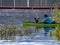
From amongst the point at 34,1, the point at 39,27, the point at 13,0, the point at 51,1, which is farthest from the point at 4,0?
the point at 39,27

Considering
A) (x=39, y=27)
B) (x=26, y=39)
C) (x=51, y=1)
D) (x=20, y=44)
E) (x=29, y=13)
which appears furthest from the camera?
(x=51, y=1)

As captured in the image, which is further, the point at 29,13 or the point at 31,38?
the point at 29,13

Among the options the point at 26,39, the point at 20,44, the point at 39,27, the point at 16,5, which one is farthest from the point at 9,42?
the point at 16,5

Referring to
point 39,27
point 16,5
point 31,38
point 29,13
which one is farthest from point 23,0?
point 31,38

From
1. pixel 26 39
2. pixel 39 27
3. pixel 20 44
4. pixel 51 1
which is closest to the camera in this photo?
pixel 20 44

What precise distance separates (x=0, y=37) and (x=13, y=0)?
14674mm

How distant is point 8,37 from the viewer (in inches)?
281

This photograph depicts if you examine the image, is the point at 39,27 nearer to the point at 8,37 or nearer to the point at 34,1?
the point at 8,37

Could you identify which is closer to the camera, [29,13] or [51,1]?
[29,13]

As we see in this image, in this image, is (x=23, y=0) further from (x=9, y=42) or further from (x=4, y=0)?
(x=9, y=42)

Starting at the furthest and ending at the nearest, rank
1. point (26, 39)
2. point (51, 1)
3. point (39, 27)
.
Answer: point (51, 1), point (39, 27), point (26, 39)

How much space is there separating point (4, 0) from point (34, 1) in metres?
2.62

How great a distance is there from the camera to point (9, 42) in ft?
21.4

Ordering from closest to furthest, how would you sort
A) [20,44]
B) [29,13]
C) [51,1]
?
[20,44] → [29,13] → [51,1]
